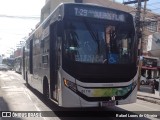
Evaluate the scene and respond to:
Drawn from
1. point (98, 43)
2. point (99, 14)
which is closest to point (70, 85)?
point (98, 43)

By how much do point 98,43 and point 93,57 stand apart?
486mm

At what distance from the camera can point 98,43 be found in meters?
10.5

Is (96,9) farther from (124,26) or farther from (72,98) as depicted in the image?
(72,98)

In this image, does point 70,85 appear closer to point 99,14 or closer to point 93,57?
point 93,57

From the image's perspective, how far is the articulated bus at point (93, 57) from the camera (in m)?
10.2

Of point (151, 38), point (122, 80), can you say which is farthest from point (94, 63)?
point (151, 38)

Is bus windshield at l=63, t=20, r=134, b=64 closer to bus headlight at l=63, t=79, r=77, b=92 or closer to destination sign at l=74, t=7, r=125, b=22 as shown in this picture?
destination sign at l=74, t=7, r=125, b=22

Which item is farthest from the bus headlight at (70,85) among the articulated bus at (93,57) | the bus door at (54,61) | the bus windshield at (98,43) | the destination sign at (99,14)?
the destination sign at (99,14)

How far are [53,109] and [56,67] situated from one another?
2.70m

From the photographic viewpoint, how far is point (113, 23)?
11016 millimetres

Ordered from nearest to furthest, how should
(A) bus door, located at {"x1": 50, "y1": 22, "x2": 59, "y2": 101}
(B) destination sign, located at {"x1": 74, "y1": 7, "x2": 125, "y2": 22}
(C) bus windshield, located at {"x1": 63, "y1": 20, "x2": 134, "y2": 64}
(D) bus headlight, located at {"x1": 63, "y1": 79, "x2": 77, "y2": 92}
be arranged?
(D) bus headlight, located at {"x1": 63, "y1": 79, "x2": 77, "y2": 92}
(C) bus windshield, located at {"x1": 63, "y1": 20, "x2": 134, "y2": 64}
(B) destination sign, located at {"x1": 74, "y1": 7, "x2": 125, "y2": 22}
(A) bus door, located at {"x1": 50, "y1": 22, "x2": 59, "y2": 101}

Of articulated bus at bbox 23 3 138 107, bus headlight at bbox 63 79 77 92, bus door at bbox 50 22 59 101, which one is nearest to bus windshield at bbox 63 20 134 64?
articulated bus at bbox 23 3 138 107

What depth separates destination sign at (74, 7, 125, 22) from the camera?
34.9ft

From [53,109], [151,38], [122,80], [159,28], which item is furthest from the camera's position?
[159,28]
